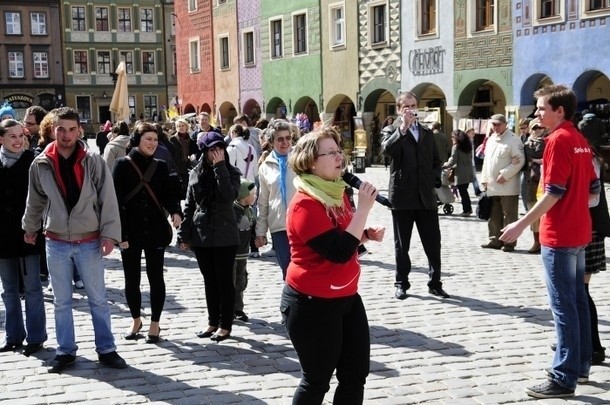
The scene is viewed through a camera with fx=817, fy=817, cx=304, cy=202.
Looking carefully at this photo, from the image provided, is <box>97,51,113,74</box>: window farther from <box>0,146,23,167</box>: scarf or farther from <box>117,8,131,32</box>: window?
<box>0,146,23,167</box>: scarf

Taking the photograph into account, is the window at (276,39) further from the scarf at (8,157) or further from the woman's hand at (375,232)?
the woman's hand at (375,232)

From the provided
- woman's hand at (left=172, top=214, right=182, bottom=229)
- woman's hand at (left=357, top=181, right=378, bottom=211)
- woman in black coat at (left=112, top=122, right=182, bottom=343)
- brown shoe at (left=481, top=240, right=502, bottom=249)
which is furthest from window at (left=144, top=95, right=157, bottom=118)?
woman's hand at (left=357, top=181, right=378, bottom=211)

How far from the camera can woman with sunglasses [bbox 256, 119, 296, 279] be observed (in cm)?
687

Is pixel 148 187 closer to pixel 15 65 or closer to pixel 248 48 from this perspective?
pixel 248 48

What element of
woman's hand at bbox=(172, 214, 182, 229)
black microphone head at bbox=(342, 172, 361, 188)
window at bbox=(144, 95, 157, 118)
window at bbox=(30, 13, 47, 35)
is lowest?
woman's hand at bbox=(172, 214, 182, 229)

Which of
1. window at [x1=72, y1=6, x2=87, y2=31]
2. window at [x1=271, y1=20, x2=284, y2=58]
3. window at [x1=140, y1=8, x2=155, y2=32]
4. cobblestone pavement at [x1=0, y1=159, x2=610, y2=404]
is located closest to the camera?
cobblestone pavement at [x1=0, y1=159, x2=610, y2=404]

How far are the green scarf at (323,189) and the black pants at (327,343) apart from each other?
1.52ft

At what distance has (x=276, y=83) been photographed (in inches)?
1259

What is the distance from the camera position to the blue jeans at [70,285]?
5.72 metres

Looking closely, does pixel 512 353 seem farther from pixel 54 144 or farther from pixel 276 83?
pixel 276 83

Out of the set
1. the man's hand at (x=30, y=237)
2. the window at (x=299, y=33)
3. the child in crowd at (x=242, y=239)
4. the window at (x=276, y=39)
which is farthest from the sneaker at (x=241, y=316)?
the window at (x=276, y=39)

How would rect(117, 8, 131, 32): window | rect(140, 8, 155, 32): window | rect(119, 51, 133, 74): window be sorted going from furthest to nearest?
rect(140, 8, 155, 32): window, rect(119, 51, 133, 74): window, rect(117, 8, 131, 32): window

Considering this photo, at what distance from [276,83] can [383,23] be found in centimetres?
670

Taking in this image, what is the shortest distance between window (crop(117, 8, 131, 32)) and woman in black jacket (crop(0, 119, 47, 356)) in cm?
5713
